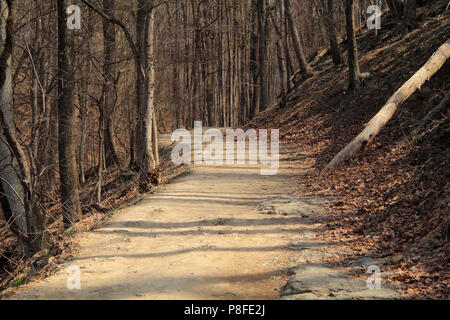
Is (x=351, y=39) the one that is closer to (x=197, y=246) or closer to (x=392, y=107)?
(x=392, y=107)

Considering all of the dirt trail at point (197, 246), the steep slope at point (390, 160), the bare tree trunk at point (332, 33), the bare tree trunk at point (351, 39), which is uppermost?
the bare tree trunk at point (332, 33)

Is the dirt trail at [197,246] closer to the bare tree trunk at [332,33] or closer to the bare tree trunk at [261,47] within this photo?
the bare tree trunk at [332,33]

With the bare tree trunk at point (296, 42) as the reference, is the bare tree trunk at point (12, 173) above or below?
below

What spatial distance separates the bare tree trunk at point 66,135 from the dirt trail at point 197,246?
2.44 meters

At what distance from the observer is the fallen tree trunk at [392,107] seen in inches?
441

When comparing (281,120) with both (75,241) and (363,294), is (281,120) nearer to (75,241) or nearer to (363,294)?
(75,241)

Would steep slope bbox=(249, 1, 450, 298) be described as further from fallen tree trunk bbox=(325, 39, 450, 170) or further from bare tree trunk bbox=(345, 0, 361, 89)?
bare tree trunk bbox=(345, 0, 361, 89)

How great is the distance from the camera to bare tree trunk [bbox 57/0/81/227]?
11.3 metres

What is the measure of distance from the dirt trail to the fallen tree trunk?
165 centimetres

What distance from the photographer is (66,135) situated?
38.0 feet

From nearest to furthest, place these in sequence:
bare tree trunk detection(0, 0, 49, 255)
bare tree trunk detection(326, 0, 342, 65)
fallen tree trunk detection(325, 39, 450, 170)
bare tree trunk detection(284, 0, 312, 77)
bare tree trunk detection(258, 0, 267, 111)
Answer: bare tree trunk detection(0, 0, 49, 255) → fallen tree trunk detection(325, 39, 450, 170) → bare tree trunk detection(326, 0, 342, 65) → bare tree trunk detection(284, 0, 312, 77) → bare tree trunk detection(258, 0, 267, 111)

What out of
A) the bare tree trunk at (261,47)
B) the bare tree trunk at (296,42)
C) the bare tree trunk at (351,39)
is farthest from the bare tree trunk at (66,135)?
the bare tree trunk at (261,47)

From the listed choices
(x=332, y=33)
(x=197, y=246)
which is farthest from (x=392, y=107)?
(x=332, y=33)

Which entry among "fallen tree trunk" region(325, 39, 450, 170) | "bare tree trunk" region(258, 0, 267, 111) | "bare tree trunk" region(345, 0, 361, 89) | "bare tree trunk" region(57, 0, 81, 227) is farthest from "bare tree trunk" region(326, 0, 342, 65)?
"bare tree trunk" region(57, 0, 81, 227)
